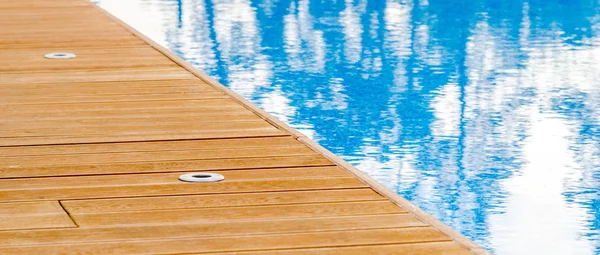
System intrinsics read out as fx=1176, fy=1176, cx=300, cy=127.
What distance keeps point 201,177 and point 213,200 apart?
0.72ft

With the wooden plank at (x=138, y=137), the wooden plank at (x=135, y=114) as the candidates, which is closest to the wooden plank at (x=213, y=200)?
the wooden plank at (x=138, y=137)

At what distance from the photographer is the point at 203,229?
2.48 metres

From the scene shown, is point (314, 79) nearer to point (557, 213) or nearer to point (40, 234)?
point (557, 213)

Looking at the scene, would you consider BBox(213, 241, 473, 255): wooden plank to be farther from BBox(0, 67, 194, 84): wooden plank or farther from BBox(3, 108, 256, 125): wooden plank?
BBox(0, 67, 194, 84): wooden plank

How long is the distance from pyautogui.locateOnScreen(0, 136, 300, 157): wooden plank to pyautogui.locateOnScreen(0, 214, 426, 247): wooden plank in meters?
0.75

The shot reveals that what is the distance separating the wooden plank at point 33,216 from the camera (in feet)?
8.21

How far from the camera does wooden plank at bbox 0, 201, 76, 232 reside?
250cm

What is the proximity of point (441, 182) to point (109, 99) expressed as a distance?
118cm

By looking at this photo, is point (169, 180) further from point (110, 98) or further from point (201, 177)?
point (110, 98)

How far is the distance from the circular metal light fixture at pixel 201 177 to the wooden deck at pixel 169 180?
3 cm

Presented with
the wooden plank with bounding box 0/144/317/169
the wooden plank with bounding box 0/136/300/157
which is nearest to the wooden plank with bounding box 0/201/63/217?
the wooden plank with bounding box 0/144/317/169

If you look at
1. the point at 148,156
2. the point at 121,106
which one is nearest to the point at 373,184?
the point at 148,156

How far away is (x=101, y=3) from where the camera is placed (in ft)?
26.8

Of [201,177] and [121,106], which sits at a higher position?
[201,177]
